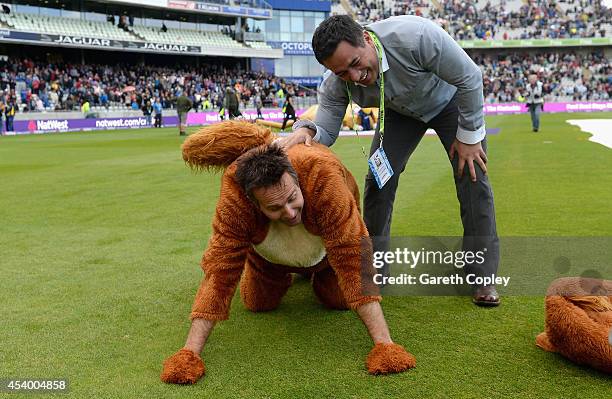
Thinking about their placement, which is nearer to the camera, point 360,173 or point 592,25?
point 360,173

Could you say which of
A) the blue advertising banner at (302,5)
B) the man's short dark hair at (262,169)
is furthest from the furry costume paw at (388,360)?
the blue advertising banner at (302,5)

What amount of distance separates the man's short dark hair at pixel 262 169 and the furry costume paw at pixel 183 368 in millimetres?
Answer: 827

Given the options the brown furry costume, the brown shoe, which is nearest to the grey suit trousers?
the brown shoe

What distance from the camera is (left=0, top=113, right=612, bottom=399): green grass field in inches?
111

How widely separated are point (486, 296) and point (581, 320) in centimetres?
103

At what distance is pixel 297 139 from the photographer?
139 inches

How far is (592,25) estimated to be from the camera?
58.5 meters

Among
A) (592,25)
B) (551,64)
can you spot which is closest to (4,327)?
(551,64)

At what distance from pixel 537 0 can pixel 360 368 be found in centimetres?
6834

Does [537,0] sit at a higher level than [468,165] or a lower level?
higher

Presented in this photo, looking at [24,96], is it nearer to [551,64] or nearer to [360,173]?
[360,173]

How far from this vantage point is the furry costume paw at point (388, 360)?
2.87 meters

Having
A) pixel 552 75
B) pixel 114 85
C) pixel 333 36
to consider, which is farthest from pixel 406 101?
pixel 552 75

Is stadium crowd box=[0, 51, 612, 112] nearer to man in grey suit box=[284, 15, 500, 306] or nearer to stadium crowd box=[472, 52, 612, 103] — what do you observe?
stadium crowd box=[472, 52, 612, 103]
